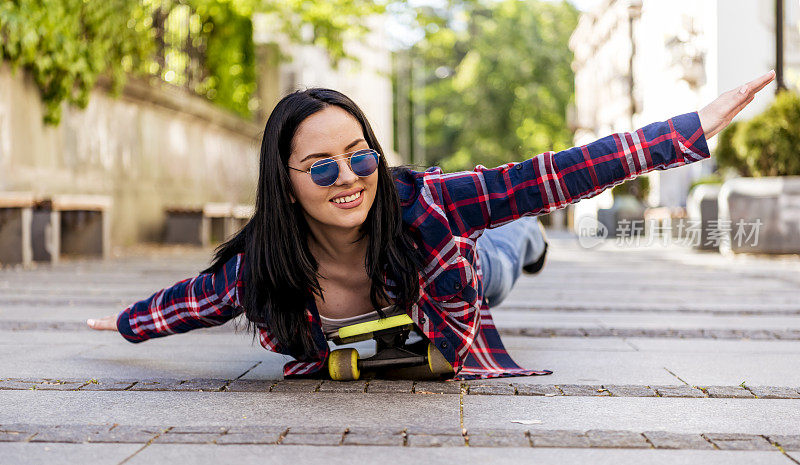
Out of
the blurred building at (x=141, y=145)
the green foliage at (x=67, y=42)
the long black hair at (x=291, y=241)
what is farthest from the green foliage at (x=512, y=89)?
the long black hair at (x=291, y=241)

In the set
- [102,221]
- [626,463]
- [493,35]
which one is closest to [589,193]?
[626,463]

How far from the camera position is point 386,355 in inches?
131

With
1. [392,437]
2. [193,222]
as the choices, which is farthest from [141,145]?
[392,437]

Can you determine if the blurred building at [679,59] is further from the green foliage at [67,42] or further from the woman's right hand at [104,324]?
the woman's right hand at [104,324]

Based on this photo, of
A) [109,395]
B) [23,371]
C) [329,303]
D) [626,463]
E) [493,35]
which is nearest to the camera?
[626,463]

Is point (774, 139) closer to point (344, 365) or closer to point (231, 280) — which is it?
point (344, 365)

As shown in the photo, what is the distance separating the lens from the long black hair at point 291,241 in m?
3.02

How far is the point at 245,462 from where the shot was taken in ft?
7.34

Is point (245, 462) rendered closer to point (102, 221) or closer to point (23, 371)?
point (23, 371)

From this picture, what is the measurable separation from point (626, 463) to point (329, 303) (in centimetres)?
141

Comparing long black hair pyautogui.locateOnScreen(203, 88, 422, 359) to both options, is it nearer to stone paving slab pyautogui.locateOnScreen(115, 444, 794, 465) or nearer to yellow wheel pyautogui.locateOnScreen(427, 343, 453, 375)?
yellow wheel pyautogui.locateOnScreen(427, 343, 453, 375)

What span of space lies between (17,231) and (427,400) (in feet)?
23.6

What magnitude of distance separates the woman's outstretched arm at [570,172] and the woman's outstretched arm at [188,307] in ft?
2.34

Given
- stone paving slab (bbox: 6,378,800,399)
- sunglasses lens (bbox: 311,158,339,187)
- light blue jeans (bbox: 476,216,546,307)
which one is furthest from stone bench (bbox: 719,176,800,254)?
Result: sunglasses lens (bbox: 311,158,339,187)
